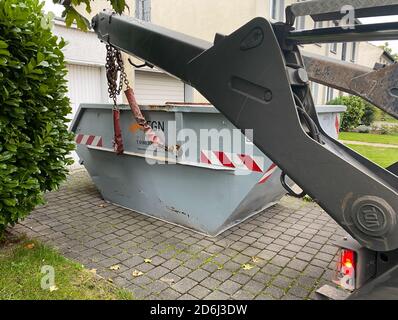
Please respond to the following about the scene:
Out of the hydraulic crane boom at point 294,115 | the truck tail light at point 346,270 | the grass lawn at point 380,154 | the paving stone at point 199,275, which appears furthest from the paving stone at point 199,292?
the grass lawn at point 380,154

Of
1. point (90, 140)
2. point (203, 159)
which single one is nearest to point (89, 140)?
point (90, 140)

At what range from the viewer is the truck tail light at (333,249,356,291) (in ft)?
5.66

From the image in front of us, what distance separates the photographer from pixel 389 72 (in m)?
1.76

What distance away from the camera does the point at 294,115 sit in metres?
1.53

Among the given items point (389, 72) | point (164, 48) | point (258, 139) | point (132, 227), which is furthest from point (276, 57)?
point (132, 227)

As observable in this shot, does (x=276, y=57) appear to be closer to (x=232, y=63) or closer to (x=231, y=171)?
(x=232, y=63)

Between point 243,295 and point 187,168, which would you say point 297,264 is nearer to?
point 243,295

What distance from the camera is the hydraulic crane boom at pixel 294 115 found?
142cm

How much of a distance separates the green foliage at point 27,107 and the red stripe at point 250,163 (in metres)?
2.03

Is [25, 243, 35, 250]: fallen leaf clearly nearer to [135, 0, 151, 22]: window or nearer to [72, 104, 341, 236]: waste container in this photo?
[72, 104, 341, 236]: waste container

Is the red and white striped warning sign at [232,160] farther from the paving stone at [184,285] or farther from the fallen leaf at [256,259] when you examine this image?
the paving stone at [184,285]

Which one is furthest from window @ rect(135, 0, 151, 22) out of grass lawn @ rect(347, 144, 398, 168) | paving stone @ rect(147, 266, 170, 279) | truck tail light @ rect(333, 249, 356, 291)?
truck tail light @ rect(333, 249, 356, 291)

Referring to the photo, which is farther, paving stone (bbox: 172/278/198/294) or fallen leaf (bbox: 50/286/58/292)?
paving stone (bbox: 172/278/198/294)

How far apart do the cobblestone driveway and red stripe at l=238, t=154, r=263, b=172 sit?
0.99 meters
